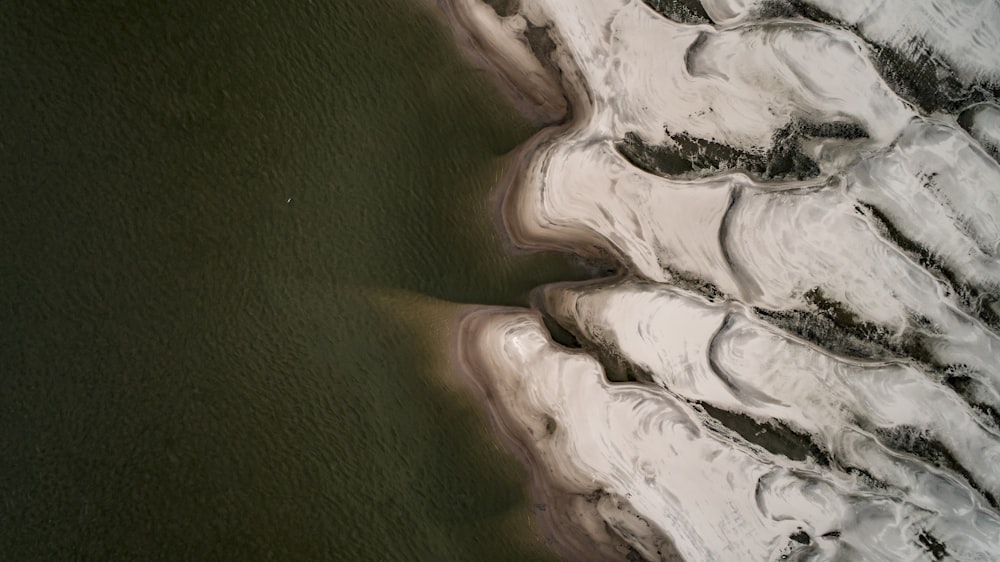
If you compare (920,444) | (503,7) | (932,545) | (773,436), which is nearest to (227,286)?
(503,7)

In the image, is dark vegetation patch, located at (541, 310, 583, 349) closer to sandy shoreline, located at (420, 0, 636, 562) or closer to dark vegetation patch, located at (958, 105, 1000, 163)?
sandy shoreline, located at (420, 0, 636, 562)

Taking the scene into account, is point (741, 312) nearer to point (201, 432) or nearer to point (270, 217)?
point (270, 217)

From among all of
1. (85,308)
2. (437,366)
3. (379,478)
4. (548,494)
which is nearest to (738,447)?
(548,494)

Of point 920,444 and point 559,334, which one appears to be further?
point 559,334

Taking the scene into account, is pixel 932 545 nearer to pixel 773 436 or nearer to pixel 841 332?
pixel 773 436

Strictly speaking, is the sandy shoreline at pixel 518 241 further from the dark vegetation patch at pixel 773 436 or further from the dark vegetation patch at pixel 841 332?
the dark vegetation patch at pixel 841 332

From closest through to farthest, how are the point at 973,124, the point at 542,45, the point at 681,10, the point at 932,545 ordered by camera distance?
1. the point at 932,545
2. the point at 973,124
3. the point at 681,10
4. the point at 542,45

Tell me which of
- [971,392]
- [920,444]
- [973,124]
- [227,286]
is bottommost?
[227,286]
